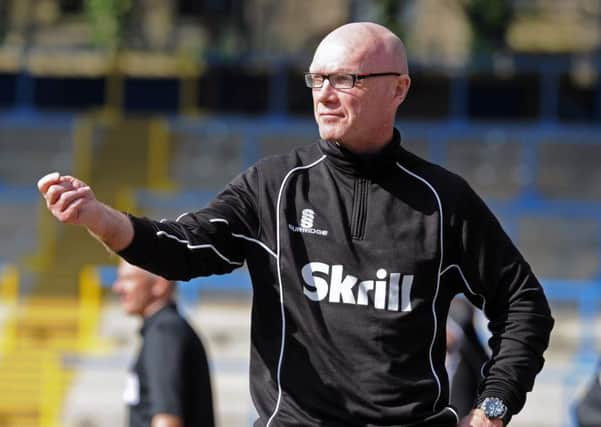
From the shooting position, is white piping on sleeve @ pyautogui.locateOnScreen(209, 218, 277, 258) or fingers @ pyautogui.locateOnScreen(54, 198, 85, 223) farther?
white piping on sleeve @ pyautogui.locateOnScreen(209, 218, 277, 258)

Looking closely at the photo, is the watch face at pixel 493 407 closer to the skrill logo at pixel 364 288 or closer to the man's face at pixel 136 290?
the skrill logo at pixel 364 288

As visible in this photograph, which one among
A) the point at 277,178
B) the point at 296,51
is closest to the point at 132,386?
the point at 277,178

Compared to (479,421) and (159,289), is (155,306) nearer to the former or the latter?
(159,289)

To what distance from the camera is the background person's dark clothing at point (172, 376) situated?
478 centimetres

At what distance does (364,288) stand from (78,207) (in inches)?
27.6

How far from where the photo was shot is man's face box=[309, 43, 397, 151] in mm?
3145

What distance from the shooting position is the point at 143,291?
518cm

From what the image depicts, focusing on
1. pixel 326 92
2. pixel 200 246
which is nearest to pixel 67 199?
pixel 200 246

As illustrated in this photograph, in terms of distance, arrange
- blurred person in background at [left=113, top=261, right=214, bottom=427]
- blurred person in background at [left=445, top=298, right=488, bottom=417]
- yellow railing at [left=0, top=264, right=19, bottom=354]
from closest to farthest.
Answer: blurred person in background at [left=113, top=261, right=214, bottom=427], blurred person in background at [left=445, top=298, right=488, bottom=417], yellow railing at [left=0, top=264, right=19, bottom=354]

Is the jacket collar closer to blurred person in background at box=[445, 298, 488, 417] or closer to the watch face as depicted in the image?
the watch face

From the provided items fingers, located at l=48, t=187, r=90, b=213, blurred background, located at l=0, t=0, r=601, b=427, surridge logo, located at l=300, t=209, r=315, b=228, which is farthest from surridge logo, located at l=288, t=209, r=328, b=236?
blurred background, located at l=0, t=0, r=601, b=427

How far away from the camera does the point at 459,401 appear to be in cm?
530

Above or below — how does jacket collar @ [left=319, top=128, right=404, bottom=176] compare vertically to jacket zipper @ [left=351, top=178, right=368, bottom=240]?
above

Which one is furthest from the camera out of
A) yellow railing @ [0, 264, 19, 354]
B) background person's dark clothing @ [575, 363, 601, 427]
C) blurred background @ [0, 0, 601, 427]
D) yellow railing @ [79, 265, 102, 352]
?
blurred background @ [0, 0, 601, 427]
